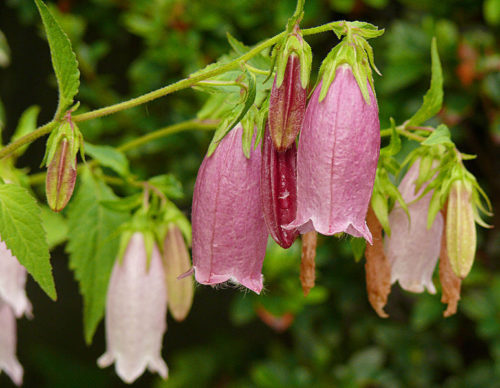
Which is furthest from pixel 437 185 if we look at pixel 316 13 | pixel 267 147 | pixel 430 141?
pixel 316 13

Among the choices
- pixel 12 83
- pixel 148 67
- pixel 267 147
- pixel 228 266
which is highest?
pixel 267 147

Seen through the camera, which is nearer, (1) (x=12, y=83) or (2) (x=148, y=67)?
(2) (x=148, y=67)

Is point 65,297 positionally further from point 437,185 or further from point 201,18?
point 437,185

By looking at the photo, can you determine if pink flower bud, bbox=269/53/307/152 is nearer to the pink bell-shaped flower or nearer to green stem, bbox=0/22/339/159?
green stem, bbox=0/22/339/159

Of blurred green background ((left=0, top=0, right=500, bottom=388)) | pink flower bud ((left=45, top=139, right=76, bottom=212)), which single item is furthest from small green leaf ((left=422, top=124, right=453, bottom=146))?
blurred green background ((left=0, top=0, right=500, bottom=388))

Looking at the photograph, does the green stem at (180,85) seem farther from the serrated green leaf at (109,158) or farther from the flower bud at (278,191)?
the serrated green leaf at (109,158)

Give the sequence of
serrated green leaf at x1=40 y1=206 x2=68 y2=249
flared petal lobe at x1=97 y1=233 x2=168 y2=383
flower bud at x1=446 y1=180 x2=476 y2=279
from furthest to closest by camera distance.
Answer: serrated green leaf at x1=40 y1=206 x2=68 y2=249 → flared petal lobe at x1=97 y1=233 x2=168 y2=383 → flower bud at x1=446 y1=180 x2=476 y2=279
